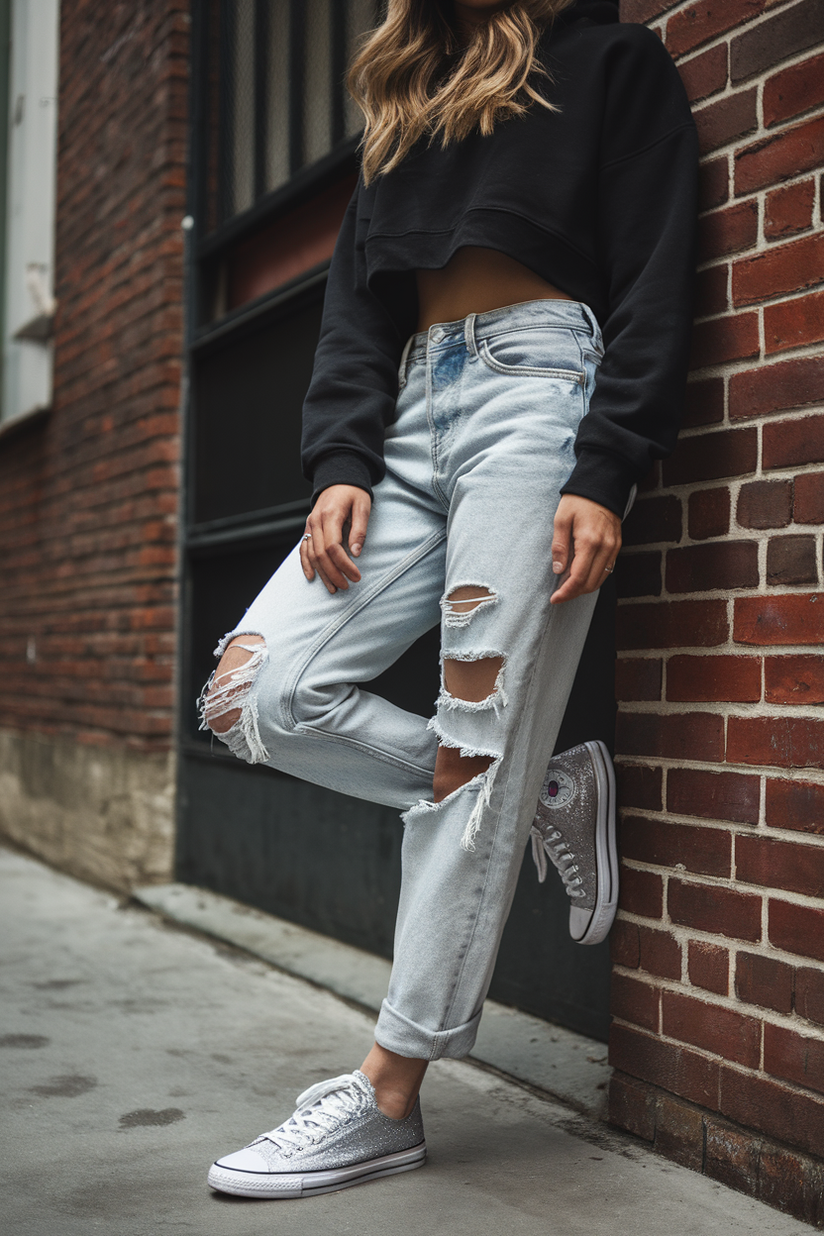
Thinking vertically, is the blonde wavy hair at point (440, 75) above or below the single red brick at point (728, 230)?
above

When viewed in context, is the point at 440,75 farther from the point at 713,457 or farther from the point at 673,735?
the point at 673,735

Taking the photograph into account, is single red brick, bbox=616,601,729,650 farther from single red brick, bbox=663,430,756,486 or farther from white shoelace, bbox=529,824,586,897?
white shoelace, bbox=529,824,586,897

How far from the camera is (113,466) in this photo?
4.95 m

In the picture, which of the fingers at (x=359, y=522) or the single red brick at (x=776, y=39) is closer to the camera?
the single red brick at (x=776, y=39)

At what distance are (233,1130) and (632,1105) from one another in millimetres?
716

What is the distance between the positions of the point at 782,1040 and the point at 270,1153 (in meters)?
0.81

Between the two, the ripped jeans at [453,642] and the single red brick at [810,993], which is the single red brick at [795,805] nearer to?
the single red brick at [810,993]

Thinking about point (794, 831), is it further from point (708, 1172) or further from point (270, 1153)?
point (270, 1153)

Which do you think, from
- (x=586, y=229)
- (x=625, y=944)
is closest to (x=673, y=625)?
(x=625, y=944)

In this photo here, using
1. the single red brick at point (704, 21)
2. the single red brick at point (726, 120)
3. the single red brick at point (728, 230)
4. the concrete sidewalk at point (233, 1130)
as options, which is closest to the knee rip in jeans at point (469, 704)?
the concrete sidewalk at point (233, 1130)

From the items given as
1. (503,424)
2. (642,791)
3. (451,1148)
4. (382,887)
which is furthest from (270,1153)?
(382,887)

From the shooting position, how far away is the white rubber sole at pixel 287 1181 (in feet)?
5.92

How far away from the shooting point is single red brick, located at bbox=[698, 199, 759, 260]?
73.7 inches

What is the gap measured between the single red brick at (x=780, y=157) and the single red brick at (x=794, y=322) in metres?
0.20
